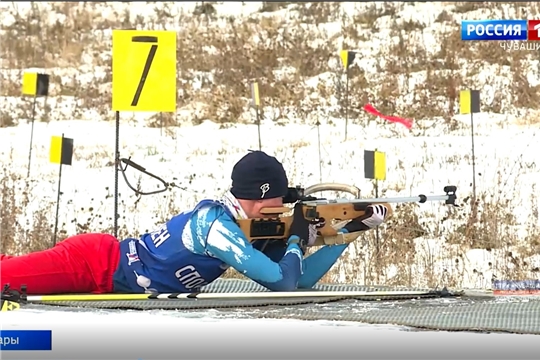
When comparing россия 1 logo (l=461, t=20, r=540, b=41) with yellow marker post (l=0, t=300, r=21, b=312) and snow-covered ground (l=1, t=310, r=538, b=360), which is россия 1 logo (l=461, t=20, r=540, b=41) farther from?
snow-covered ground (l=1, t=310, r=538, b=360)

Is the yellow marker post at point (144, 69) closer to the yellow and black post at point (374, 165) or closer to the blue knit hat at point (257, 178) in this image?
the yellow and black post at point (374, 165)

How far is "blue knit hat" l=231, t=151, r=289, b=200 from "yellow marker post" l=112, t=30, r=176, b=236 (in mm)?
1817

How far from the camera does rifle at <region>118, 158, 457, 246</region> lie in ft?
15.5

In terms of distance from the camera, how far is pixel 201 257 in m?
4.82

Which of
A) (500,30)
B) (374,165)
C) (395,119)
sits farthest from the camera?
(500,30)

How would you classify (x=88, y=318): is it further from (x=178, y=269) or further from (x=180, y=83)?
(x=180, y=83)

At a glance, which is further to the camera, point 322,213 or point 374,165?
point 374,165

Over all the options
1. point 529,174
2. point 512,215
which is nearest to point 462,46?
point 529,174

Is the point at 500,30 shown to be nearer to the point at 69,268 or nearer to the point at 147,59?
the point at 147,59

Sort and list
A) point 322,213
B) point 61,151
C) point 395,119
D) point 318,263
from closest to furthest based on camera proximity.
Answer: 1. point 322,213
2. point 318,263
3. point 61,151
4. point 395,119

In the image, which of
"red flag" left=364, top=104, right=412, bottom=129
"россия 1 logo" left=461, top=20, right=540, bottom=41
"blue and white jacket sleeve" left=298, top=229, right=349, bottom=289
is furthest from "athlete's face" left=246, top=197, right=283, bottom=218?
"россия 1 logo" left=461, top=20, right=540, bottom=41

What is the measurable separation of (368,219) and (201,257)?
786mm

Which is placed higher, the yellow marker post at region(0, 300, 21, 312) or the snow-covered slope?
the snow-covered slope

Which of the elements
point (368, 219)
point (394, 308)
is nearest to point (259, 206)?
point (368, 219)
